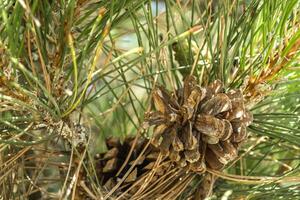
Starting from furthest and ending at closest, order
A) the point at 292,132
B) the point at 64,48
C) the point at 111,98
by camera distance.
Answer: the point at 111,98
the point at 292,132
the point at 64,48

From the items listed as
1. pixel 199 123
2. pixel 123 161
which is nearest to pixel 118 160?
pixel 123 161

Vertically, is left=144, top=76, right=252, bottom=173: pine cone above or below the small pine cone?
above

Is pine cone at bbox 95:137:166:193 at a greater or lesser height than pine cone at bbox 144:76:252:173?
lesser

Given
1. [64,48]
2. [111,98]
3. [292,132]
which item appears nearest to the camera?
[64,48]

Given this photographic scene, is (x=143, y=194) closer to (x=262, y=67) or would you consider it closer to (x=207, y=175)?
(x=207, y=175)

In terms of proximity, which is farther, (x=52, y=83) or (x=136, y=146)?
(x=136, y=146)

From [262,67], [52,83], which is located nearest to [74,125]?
[52,83]

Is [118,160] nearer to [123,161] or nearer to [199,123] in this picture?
[123,161]

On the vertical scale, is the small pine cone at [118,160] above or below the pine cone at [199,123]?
below
